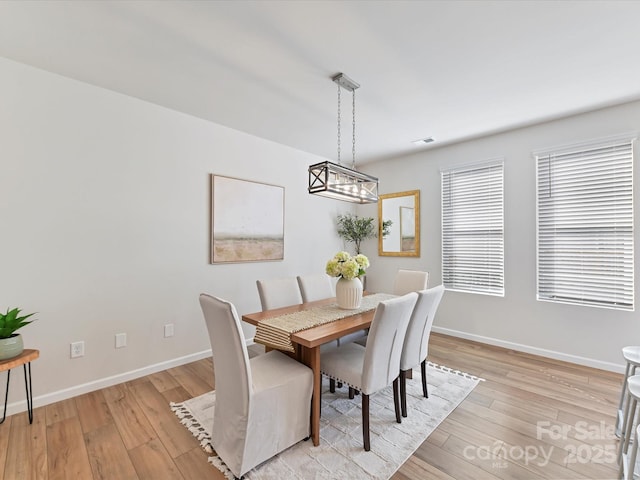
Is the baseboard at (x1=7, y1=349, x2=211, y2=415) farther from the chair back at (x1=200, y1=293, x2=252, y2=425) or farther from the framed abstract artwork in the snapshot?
the chair back at (x1=200, y1=293, x2=252, y2=425)

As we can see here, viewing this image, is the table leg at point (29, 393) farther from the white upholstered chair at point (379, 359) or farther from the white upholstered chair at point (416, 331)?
the white upholstered chair at point (416, 331)

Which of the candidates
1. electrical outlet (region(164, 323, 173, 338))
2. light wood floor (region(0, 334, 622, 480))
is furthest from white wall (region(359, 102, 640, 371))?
electrical outlet (region(164, 323, 173, 338))

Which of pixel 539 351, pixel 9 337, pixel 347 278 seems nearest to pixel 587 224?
pixel 539 351

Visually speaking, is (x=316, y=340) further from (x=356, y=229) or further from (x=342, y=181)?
(x=356, y=229)

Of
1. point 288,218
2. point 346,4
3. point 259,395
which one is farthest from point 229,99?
point 259,395

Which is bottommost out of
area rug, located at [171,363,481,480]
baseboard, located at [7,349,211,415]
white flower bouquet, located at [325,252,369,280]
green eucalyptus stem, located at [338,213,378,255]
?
area rug, located at [171,363,481,480]

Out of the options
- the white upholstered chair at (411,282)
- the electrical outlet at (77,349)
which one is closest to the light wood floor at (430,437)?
the electrical outlet at (77,349)

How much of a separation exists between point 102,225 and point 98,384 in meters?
1.40

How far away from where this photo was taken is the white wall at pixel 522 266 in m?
2.92

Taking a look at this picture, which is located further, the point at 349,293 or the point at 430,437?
the point at 349,293

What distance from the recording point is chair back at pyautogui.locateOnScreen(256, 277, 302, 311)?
2.64m

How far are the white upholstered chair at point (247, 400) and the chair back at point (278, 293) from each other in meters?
0.78

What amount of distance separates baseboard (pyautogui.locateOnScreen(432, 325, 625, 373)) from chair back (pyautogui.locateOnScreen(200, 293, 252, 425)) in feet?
10.8

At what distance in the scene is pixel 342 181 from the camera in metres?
2.40
